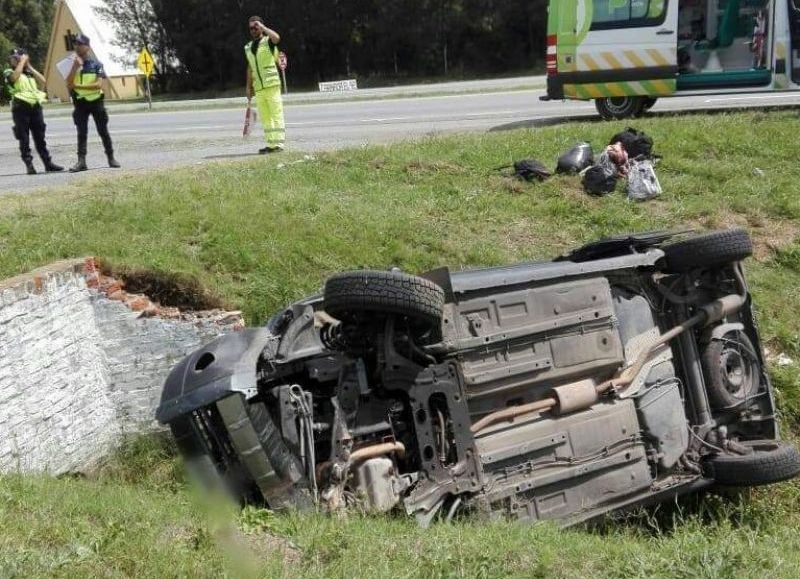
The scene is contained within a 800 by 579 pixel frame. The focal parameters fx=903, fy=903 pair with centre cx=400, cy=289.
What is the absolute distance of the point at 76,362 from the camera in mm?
6871

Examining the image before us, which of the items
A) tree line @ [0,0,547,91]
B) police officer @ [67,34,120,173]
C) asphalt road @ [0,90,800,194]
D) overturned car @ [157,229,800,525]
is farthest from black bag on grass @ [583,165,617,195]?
tree line @ [0,0,547,91]

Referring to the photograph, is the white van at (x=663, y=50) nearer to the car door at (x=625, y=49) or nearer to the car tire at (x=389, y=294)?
the car door at (x=625, y=49)

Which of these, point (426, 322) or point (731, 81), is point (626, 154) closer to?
point (731, 81)

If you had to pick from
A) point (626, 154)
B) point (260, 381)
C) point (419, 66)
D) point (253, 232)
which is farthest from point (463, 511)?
point (419, 66)

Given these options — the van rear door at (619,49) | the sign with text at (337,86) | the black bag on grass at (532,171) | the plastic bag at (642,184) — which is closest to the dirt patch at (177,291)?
the black bag on grass at (532,171)

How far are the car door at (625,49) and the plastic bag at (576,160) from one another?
3750 mm

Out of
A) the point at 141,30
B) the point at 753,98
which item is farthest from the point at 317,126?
the point at 141,30

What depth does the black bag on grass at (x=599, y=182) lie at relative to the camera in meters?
9.71

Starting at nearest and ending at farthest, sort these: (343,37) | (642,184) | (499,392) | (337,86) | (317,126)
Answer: (499,392) → (642,184) → (317,126) → (337,86) → (343,37)

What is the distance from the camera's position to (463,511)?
488 centimetres

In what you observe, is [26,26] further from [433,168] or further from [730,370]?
[730,370]

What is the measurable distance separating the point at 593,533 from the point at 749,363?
179 centimetres

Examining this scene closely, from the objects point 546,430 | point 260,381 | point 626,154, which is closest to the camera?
point 260,381

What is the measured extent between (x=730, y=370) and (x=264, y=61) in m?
7.64
